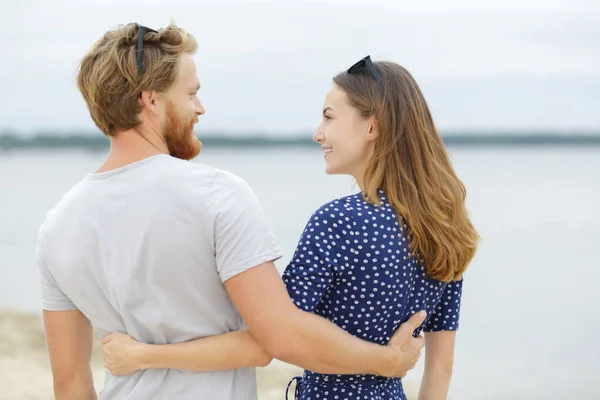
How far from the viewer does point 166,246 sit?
69.3 inches

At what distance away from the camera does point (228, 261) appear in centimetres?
176

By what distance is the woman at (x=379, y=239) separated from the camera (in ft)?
6.18

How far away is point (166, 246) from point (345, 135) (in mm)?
604

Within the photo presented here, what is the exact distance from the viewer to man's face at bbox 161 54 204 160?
1873 millimetres

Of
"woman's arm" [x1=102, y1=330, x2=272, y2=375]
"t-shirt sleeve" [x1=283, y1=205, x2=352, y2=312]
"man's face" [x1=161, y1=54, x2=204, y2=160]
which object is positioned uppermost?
"man's face" [x1=161, y1=54, x2=204, y2=160]

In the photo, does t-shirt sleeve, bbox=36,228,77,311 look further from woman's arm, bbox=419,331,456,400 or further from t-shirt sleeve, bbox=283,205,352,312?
woman's arm, bbox=419,331,456,400

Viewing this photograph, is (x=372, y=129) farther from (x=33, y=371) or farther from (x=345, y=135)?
(x=33, y=371)

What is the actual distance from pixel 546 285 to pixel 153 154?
10.0 metres

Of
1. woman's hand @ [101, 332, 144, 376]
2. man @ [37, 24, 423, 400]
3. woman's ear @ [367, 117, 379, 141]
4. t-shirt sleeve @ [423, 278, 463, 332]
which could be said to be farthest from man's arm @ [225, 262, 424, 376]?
woman's ear @ [367, 117, 379, 141]

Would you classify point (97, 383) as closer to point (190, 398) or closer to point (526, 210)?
point (190, 398)

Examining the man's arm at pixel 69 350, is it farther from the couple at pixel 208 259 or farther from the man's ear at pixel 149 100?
the man's ear at pixel 149 100

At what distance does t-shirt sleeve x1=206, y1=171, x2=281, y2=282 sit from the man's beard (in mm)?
193

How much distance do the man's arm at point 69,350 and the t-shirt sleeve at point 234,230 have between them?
452mm

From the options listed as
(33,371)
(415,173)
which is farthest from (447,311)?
(33,371)
